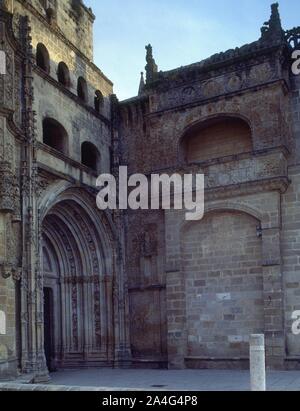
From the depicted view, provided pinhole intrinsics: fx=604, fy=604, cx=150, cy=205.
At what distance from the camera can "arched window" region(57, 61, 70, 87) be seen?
16636 millimetres

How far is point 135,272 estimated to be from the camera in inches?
686

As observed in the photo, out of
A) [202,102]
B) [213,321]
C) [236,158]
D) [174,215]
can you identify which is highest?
[202,102]

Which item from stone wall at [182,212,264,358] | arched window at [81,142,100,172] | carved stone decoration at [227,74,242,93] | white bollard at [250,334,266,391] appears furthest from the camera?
arched window at [81,142,100,172]

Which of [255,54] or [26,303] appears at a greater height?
[255,54]

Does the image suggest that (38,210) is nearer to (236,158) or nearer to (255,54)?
(236,158)

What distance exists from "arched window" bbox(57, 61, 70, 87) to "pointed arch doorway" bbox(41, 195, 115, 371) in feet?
10.7

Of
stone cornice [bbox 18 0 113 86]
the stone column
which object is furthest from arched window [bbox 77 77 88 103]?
the stone column

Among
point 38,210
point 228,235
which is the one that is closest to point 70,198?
point 38,210

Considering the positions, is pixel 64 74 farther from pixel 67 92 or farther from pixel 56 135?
pixel 56 135

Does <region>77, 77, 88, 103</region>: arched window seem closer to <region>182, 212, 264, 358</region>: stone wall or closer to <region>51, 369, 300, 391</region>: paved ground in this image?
<region>182, 212, 264, 358</region>: stone wall

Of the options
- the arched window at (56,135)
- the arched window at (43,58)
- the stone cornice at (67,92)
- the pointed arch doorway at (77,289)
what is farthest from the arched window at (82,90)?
the pointed arch doorway at (77,289)

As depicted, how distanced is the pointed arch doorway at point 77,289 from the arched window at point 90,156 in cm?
156

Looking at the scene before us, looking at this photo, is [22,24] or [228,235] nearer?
[22,24]
